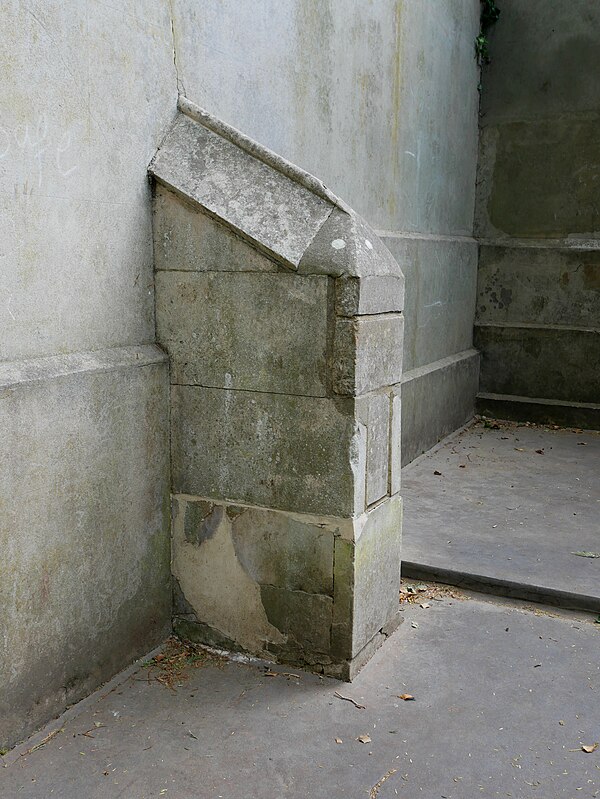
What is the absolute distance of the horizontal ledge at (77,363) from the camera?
3.00 meters

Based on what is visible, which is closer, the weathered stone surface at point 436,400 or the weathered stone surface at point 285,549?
the weathered stone surface at point 285,549

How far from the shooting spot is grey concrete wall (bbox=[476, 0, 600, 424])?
8.48 meters

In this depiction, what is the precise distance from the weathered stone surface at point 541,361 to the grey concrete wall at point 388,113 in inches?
12.6

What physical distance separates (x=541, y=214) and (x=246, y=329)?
6.03 m

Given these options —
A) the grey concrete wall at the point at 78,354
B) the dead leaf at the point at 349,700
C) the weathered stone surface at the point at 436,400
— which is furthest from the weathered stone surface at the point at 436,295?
the dead leaf at the point at 349,700

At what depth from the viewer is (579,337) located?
8.64 m

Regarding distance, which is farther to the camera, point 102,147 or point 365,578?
point 365,578

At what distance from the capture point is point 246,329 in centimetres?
367

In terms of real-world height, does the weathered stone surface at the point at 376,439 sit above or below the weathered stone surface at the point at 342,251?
below

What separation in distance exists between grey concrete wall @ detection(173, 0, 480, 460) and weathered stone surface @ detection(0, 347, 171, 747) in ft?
5.07

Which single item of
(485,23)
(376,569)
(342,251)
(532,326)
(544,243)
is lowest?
(376,569)

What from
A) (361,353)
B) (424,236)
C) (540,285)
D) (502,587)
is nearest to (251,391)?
(361,353)

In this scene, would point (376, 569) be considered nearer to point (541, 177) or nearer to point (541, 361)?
point (541, 361)

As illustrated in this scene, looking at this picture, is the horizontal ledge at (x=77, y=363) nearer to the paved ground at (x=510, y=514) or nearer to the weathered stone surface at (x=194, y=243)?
the weathered stone surface at (x=194, y=243)
